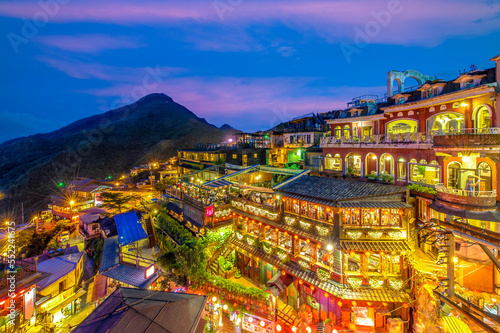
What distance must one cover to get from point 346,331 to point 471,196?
1081 centimetres

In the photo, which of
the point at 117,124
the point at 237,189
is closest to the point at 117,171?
the point at 117,124

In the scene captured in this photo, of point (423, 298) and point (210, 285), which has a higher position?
point (423, 298)

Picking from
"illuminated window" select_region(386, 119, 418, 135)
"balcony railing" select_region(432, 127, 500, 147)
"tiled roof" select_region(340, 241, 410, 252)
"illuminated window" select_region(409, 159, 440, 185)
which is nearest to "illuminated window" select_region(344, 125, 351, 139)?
"illuminated window" select_region(386, 119, 418, 135)

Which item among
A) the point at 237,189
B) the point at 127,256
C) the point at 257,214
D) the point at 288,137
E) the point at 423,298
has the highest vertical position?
the point at 288,137

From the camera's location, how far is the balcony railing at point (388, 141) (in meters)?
16.2

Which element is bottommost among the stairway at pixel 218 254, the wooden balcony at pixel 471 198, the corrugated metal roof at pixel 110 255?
the stairway at pixel 218 254

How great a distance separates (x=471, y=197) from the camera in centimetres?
1205

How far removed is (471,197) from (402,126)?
1165 cm

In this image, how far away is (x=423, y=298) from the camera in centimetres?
1314

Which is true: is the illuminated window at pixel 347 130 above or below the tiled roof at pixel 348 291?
above

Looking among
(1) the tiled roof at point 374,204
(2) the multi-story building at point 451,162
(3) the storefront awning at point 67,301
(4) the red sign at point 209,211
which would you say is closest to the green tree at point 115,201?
(3) the storefront awning at point 67,301

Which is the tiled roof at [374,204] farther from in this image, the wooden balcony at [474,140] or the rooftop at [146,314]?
the rooftop at [146,314]

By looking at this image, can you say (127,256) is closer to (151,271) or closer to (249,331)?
(151,271)

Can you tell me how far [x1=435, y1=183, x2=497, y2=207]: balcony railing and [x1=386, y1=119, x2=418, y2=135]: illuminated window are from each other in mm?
9435
